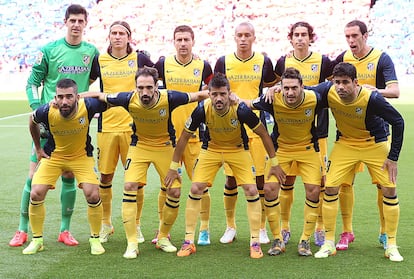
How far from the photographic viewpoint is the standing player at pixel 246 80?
254 inches

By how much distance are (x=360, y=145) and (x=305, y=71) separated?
986 millimetres

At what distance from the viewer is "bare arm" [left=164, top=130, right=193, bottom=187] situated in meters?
5.90

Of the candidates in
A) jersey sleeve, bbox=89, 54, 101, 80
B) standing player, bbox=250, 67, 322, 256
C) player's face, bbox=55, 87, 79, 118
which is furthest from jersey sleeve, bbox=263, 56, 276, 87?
player's face, bbox=55, 87, 79, 118

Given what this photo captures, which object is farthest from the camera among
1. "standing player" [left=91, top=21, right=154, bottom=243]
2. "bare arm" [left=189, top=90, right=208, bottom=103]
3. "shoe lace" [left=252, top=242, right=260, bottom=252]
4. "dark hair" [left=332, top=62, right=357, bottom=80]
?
"standing player" [left=91, top=21, right=154, bottom=243]

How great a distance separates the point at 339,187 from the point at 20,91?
28378 mm

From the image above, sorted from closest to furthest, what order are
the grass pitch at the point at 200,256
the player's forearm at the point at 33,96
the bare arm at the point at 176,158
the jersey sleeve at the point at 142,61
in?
the grass pitch at the point at 200,256 → the bare arm at the point at 176,158 → the player's forearm at the point at 33,96 → the jersey sleeve at the point at 142,61

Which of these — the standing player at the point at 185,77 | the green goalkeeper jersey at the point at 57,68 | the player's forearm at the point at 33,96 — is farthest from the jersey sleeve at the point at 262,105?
the player's forearm at the point at 33,96

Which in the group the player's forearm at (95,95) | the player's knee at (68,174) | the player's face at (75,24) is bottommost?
the player's knee at (68,174)

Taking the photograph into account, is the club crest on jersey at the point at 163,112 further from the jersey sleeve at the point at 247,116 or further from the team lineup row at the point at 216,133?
the jersey sleeve at the point at 247,116

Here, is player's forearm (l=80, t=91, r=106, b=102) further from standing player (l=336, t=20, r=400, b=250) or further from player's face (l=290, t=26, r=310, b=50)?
standing player (l=336, t=20, r=400, b=250)

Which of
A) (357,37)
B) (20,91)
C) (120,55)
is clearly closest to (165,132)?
(120,55)

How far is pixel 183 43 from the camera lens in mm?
6488

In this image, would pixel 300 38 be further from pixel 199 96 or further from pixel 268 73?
pixel 199 96

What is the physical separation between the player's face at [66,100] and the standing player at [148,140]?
1.04ft
